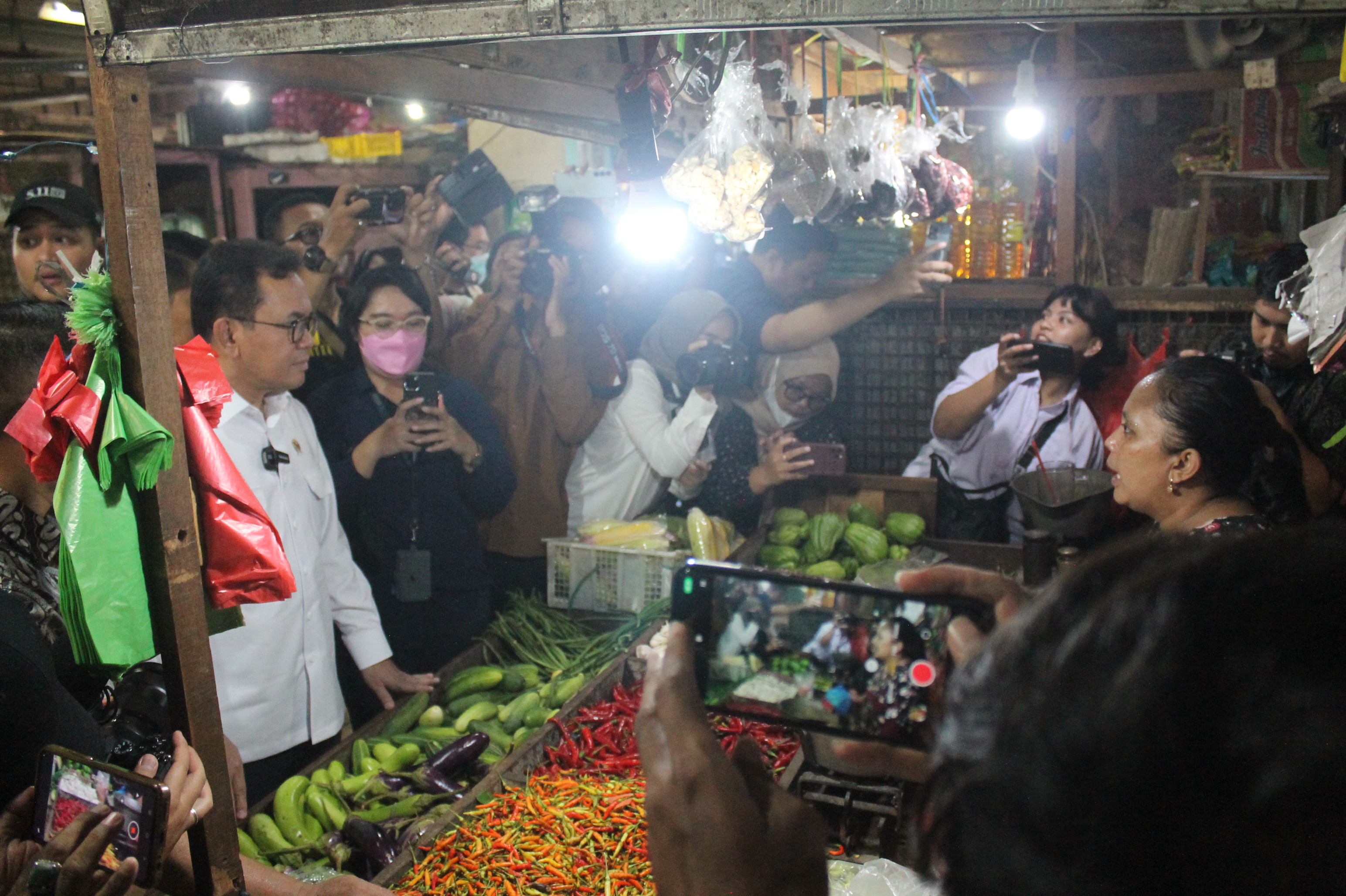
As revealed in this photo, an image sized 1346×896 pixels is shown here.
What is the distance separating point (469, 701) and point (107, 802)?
181 centimetres

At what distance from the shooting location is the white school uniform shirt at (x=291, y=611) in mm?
2609

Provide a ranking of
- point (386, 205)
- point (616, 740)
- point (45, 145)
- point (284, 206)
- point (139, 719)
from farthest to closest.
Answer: point (284, 206) < point (386, 205) < point (616, 740) < point (45, 145) < point (139, 719)

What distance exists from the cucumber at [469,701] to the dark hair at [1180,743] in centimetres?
277

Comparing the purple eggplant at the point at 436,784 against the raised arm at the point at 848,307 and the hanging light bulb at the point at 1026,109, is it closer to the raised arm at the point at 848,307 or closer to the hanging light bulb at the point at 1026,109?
the raised arm at the point at 848,307

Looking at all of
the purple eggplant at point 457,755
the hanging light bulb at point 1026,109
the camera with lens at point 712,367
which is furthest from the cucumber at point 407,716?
the hanging light bulb at point 1026,109

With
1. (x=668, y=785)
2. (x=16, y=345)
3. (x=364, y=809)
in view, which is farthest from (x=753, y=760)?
(x=364, y=809)

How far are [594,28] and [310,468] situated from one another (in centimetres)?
205

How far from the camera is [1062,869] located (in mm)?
526

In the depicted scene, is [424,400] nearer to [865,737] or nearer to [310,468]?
[310,468]

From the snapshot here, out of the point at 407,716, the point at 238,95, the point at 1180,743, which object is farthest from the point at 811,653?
the point at 238,95

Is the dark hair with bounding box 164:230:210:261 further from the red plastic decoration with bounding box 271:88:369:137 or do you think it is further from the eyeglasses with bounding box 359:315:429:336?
the red plastic decoration with bounding box 271:88:369:137

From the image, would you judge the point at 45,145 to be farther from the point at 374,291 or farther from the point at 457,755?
the point at 457,755

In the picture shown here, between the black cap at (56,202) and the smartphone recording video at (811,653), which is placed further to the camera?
the black cap at (56,202)

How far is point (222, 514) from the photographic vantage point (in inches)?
61.5
